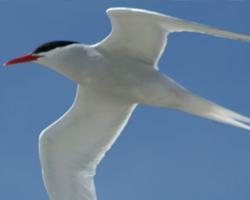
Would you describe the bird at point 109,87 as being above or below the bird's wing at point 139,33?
below

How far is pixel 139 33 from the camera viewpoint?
10.5m

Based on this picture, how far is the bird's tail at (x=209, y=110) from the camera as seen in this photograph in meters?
10.3

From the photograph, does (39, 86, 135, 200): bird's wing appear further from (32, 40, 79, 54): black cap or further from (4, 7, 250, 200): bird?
(32, 40, 79, 54): black cap

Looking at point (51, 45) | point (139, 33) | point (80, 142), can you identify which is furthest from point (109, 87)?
point (80, 142)

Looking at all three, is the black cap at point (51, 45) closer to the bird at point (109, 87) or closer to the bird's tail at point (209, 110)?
the bird at point (109, 87)

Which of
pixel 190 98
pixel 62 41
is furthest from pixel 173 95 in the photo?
pixel 62 41

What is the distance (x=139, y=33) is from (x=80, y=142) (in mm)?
1908

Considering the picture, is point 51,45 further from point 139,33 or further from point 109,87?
point 139,33

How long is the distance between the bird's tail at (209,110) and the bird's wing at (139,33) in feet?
2.39

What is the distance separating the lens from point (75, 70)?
1053cm

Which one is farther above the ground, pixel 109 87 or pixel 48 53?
pixel 48 53

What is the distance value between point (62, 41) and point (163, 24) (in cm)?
137

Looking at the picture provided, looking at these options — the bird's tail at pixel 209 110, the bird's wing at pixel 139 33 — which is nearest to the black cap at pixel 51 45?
the bird's wing at pixel 139 33

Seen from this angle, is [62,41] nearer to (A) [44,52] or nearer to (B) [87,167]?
(A) [44,52]
